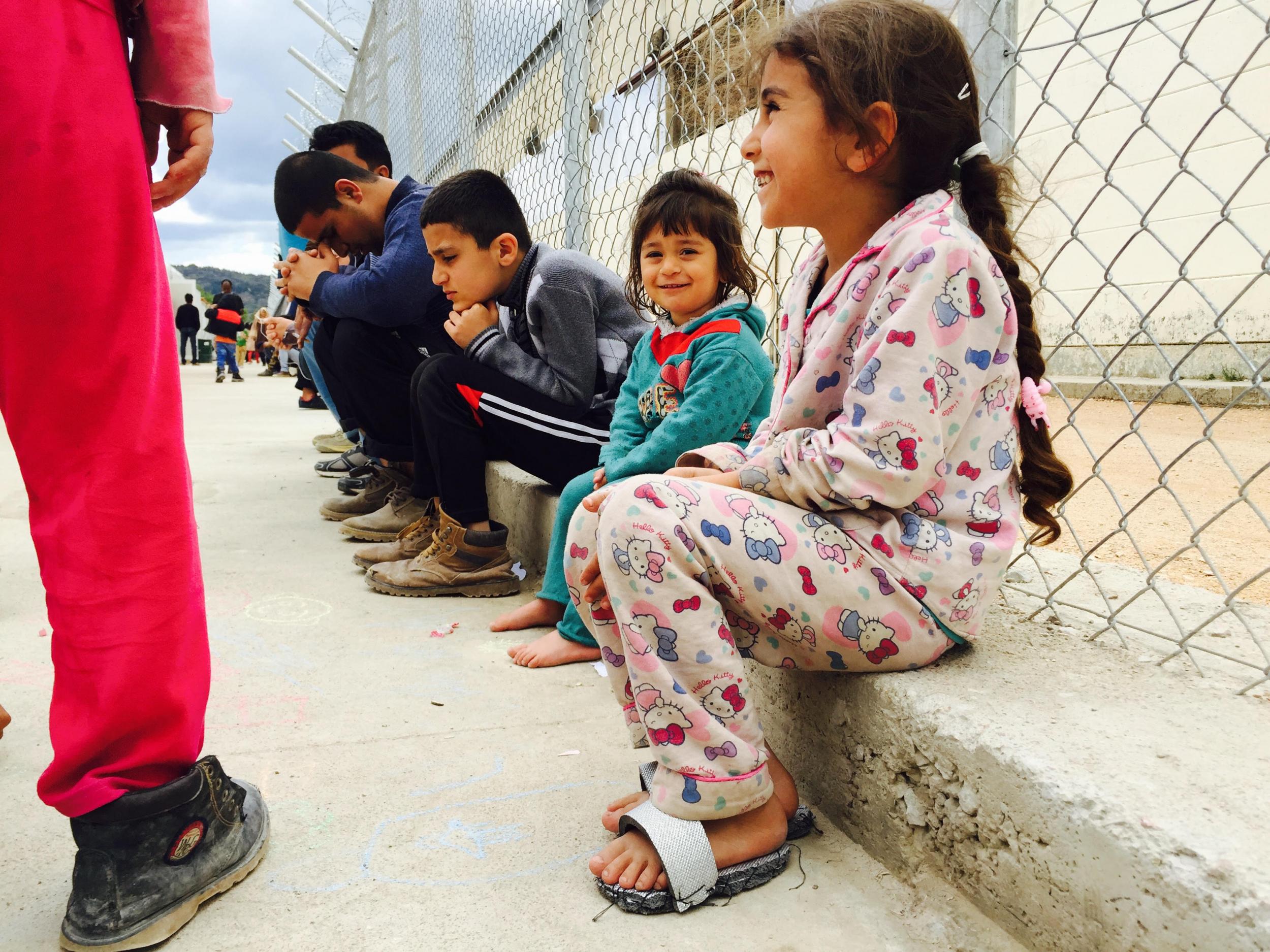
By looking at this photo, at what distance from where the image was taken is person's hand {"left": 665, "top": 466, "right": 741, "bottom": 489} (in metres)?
1.22

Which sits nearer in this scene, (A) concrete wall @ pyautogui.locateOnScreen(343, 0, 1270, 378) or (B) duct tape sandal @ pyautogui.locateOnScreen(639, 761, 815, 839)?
(B) duct tape sandal @ pyautogui.locateOnScreen(639, 761, 815, 839)

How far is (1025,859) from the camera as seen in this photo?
0.94 m

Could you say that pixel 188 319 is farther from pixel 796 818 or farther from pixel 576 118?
pixel 796 818

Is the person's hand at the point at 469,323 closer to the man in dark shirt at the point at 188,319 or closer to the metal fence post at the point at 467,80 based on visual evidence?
the metal fence post at the point at 467,80

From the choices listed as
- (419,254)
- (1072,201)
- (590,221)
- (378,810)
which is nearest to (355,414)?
(419,254)

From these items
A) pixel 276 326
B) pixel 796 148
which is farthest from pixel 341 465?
pixel 796 148

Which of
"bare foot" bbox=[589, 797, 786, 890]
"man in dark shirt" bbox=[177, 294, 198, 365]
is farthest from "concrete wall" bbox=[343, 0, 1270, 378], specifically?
"man in dark shirt" bbox=[177, 294, 198, 365]

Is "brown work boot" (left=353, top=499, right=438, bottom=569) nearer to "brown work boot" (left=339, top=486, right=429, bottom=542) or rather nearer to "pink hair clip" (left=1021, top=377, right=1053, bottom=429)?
"brown work boot" (left=339, top=486, right=429, bottom=542)

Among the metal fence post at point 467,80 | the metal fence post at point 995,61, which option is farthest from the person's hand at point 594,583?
the metal fence post at point 467,80

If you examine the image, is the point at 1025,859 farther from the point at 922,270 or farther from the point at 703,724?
the point at 922,270

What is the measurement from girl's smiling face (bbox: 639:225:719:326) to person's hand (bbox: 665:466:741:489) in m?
0.74

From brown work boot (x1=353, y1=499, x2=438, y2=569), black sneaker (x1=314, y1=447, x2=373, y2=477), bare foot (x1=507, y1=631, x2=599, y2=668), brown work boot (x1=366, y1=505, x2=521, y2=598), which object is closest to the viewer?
bare foot (x1=507, y1=631, x2=599, y2=668)

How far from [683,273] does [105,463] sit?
123 centimetres

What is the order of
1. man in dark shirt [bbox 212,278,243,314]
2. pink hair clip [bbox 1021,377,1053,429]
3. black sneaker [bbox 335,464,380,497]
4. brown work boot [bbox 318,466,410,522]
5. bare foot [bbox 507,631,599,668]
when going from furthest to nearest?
man in dark shirt [bbox 212,278,243,314] → black sneaker [bbox 335,464,380,497] → brown work boot [bbox 318,466,410,522] → bare foot [bbox 507,631,599,668] → pink hair clip [bbox 1021,377,1053,429]
